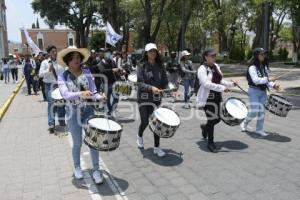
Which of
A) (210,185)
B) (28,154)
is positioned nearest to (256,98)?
(210,185)

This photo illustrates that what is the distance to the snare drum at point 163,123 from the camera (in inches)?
226

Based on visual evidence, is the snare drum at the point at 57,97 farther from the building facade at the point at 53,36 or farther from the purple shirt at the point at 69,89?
the building facade at the point at 53,36

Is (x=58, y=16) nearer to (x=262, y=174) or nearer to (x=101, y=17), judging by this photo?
(x=101, y=17)

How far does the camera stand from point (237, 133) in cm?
802

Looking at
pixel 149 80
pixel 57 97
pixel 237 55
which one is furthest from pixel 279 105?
pixel 237 55

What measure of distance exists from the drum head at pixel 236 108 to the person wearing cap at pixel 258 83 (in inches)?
26.8

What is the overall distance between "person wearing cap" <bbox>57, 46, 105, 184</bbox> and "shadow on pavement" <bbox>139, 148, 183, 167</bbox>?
123 cm

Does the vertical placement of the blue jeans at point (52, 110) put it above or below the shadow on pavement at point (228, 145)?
above

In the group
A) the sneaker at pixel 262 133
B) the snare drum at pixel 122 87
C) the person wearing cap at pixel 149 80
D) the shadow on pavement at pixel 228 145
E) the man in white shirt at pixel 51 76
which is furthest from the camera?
the snare drum at pixel 122 87

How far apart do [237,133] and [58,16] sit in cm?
4368

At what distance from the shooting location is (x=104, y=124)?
16.0 ft

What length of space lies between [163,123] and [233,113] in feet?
5.04

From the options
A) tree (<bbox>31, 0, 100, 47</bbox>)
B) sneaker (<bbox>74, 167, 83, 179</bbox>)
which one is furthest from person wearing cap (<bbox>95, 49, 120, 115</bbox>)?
tree (<bbox>31, 0, 100, 47</bbox>)

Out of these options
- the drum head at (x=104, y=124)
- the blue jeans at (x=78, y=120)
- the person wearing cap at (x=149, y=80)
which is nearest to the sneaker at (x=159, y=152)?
the person wearing cap at (x=149, y=80)
